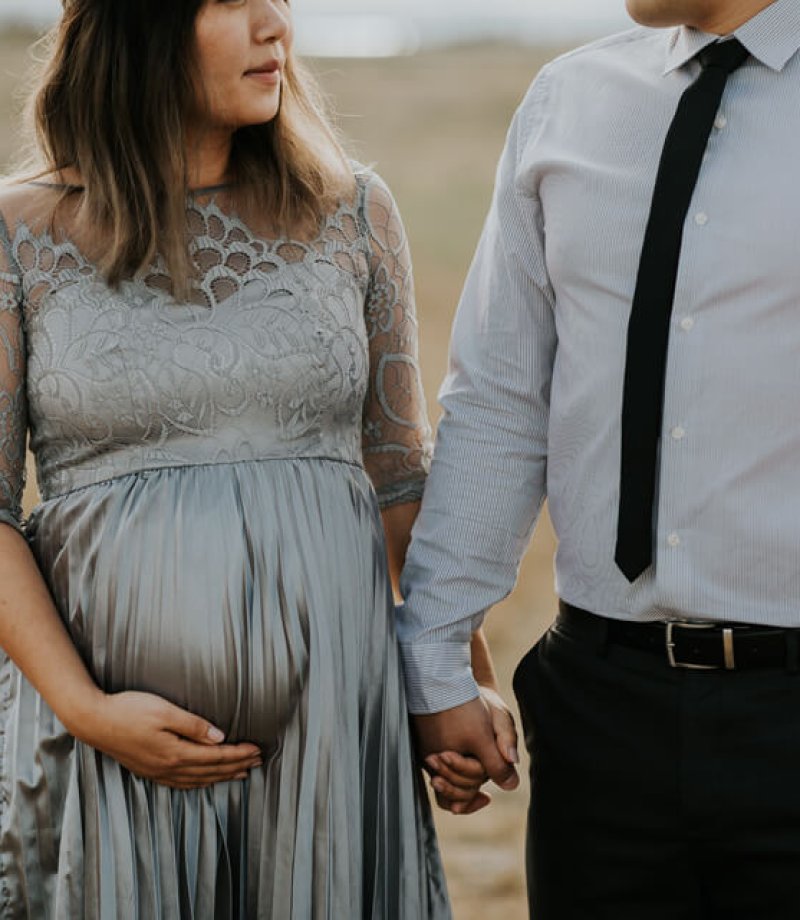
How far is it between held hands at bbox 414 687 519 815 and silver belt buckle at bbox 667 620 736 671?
0.41 m

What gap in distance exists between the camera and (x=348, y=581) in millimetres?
2611

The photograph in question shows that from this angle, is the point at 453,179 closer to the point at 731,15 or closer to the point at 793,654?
the point at 731,15

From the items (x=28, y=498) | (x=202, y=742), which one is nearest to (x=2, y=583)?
(x=202, y=742)

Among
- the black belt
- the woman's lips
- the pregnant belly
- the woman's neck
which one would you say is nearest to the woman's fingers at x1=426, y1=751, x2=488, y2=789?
the pregnant belly

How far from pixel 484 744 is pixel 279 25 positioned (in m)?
1.26

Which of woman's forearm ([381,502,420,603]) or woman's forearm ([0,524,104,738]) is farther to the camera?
woman's forearm ([381,502,420,603])

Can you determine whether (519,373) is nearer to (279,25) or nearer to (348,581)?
(348,581)

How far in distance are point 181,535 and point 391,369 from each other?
550mm

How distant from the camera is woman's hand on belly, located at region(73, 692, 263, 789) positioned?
247 cm

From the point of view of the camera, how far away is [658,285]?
94.0 inches

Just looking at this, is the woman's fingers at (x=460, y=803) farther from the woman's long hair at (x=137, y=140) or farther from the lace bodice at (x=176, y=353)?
the woman's long hair at (x=137, y=140)

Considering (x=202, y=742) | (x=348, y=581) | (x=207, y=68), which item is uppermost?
(x=207, y=68)

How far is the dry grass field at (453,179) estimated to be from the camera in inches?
186

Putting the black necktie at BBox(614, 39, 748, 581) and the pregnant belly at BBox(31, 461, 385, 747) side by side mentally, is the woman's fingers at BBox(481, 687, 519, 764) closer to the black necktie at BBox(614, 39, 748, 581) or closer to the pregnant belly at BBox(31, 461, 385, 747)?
the pregnant belly at BBox(31, 461, 385, 747)
